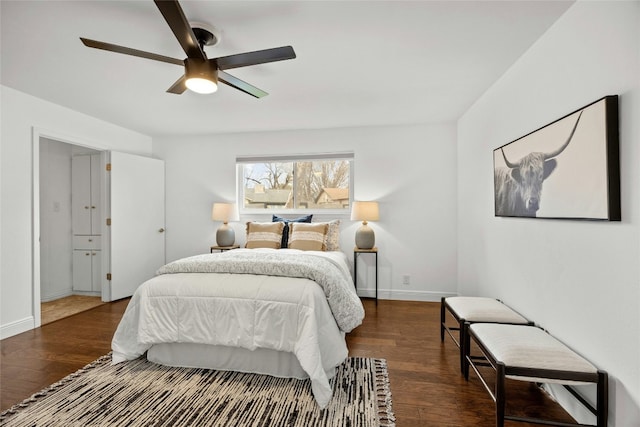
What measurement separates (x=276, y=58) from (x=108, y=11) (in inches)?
39.4

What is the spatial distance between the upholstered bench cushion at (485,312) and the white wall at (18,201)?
4036 millimetres

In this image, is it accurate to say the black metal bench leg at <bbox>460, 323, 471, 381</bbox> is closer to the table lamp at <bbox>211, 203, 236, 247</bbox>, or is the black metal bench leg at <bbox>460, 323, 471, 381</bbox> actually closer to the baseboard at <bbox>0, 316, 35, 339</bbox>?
the table lamp at <bbox>211, 203, 236, 247</bbox>

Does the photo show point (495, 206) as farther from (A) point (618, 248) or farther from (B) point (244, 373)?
(B) point (244, 373)

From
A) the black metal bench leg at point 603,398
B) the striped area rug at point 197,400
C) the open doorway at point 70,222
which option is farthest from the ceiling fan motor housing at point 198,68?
the open doorway at point 70,222

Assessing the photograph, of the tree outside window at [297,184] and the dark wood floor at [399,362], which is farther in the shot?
the tree outside window at [297,184]

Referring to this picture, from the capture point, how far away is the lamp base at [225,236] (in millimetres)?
4160

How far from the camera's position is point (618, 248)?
4.53ft

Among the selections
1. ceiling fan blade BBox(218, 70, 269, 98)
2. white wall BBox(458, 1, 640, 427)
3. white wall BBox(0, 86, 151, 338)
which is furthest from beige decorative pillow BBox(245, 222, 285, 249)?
white wall BBox(458, 1, 640, 427)

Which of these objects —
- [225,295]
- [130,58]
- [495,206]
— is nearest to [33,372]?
[225,295]

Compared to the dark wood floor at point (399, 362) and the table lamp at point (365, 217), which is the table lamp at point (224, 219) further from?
the table lamp at point (365, 217)

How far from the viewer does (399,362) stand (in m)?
2.32

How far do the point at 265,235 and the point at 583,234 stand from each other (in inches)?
118

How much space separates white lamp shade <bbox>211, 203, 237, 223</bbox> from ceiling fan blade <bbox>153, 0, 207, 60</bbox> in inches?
100

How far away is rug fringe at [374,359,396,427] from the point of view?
1672 mm
